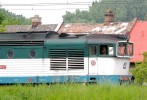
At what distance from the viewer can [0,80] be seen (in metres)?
23.5

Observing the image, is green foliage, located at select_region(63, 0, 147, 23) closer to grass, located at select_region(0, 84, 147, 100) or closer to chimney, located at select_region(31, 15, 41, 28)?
chimney, located at select_region(31, 15, 41, 28)

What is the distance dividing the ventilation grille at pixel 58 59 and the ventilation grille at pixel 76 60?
0.94ft

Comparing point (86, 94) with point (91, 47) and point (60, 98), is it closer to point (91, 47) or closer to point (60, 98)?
point (60, 98)

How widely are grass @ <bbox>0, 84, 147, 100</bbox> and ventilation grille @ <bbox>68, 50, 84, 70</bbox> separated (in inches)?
245

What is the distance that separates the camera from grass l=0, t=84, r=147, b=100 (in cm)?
1461

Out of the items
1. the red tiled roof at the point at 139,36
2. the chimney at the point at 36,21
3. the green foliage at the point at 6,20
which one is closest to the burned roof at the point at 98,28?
the red tiled roof at the point at 139,36

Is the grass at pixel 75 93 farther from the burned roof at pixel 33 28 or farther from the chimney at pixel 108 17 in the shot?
the burned roof at pixel 33 28

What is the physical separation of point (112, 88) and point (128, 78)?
6934mm

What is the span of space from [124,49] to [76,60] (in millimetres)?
2536

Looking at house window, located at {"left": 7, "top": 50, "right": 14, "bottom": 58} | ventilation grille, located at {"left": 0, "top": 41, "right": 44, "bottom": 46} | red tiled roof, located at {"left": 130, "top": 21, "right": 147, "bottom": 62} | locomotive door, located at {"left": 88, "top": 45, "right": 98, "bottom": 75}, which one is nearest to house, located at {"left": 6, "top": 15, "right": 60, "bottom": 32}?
red tiled roof, located at {"left": 130, "top": 21, "right": 147, "bottom": 62}

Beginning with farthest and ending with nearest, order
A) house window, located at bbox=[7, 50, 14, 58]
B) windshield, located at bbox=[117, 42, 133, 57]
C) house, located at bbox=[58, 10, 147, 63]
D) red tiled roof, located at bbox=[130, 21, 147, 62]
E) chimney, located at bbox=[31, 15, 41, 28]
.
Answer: chimney, located at bbox=[31, 15, 41, 28] → house, located at bbox=[58, 10, 147, 63] → red tiled roof, located at bbox=[130, 21, 147, 62] → house window, located at bbox=[7, 50, 14, 58] → windshield, located at bbox=[117, 42, 133, 57]

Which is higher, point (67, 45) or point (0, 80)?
point (67, 45)

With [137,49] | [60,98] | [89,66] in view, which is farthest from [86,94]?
[137,49]

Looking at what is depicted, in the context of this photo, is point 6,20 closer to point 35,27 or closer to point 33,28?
point 35,27
